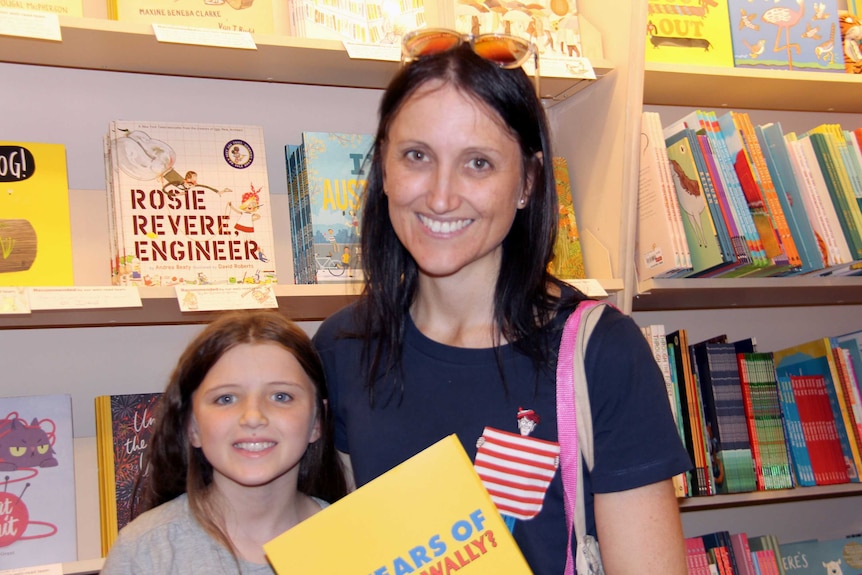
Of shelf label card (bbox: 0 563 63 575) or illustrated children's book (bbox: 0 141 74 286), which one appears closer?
shelf label card (bbox: 0 563 63 575)

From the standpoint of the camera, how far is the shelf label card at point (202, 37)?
72.1 inches

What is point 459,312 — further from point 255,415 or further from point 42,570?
point 42,570

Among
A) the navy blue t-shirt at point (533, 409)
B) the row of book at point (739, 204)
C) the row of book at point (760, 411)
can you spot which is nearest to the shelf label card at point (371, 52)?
the row of book at point (739, 204)

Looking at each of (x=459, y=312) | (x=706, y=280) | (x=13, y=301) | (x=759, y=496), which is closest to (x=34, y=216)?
(x=13, y=301)


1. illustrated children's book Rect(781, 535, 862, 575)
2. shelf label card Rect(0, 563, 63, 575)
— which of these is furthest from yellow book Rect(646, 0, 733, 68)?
shelf label card Rect(0, 563, 63, 575)

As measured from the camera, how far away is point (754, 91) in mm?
2598

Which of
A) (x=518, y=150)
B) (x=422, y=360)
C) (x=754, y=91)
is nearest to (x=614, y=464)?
(x=422, y=360)

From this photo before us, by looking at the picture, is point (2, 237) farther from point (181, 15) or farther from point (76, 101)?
point (181, 15)

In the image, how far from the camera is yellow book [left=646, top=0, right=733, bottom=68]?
249 cm

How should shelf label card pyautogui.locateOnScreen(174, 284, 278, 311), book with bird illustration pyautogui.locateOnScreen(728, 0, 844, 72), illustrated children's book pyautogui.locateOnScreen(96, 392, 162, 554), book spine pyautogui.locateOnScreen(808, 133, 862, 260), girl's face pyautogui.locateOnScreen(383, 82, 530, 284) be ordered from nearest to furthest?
girl's face pyautogui.locateOnScreen(383, 82, 530, 284), shelf label card pyautogui.locateOnScreen(174, 284, 278, 311), illustrated children's book pyautogui.locateOnScreen(96, 392, 162, 554), book spine pyautogui.locateOnScreen(808, 133, 862, 260), book with bird illustration pyautogui.locateOnScreen(728, 0, 844, 72)

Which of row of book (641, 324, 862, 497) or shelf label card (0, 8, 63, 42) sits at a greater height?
shelf label card (0, 8, 63, 42)

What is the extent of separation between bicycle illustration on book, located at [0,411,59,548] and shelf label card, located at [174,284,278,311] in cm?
44

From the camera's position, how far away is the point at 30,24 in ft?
5.61

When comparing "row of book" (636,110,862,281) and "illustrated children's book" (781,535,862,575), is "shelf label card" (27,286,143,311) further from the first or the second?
"illustrated children's book" (781,535,862,575)
